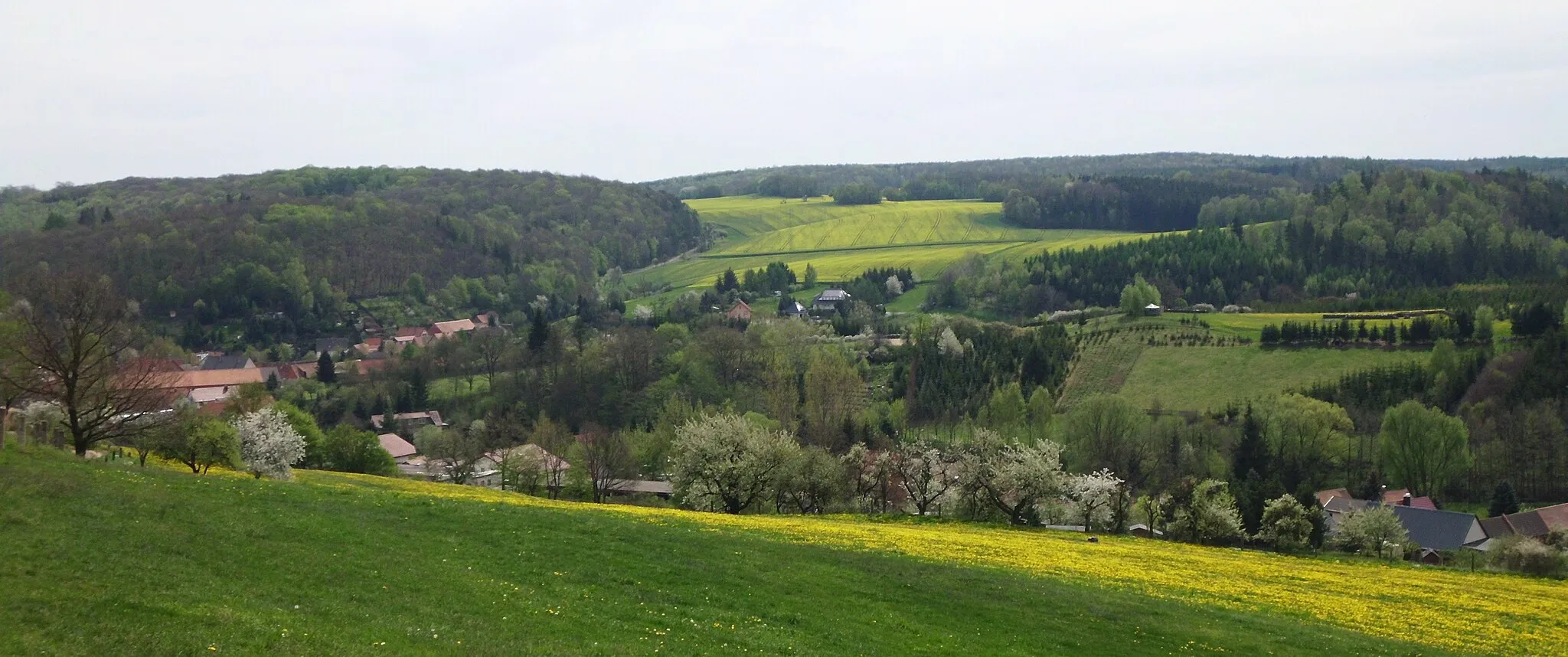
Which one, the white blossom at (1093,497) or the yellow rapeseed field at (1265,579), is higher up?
the yellow rapeseed field at (1265,579)

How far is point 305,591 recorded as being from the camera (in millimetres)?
23172

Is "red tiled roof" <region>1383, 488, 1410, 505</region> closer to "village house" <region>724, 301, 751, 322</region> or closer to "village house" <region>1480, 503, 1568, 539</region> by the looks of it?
"village house" <region>1480, 503, 1568, 539</region>

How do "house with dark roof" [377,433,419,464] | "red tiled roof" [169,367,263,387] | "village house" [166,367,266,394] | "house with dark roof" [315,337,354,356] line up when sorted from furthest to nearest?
"house with dark roof" [315,337,354,356], "red tiled roof" [169,367,263,387], "village house" [166,367,266,394], "house with dark roof" [377,433,419,464]

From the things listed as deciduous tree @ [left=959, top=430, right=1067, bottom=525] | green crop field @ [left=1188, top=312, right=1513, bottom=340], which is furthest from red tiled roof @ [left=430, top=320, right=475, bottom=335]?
deciduous tree @ [left=959, top=430, right=1067, bottom=525]

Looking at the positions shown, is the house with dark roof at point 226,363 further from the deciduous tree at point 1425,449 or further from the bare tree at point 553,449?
the deciduous tree at point 1425,449

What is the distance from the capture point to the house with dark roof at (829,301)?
187m

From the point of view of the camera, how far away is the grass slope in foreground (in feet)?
68.1

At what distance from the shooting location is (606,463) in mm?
77750

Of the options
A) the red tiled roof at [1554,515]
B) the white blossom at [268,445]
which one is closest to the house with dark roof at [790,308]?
the red tiled roof at [1554,515]

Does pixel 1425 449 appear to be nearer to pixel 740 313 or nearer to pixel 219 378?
pixel 740 313

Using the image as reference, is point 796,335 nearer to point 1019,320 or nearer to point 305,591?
point 1019,320

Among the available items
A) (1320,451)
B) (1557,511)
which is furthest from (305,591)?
(1320,451)

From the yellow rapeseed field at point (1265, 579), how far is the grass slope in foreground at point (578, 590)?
185mm

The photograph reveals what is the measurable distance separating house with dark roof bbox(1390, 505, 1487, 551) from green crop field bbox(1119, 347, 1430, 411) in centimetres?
3742
